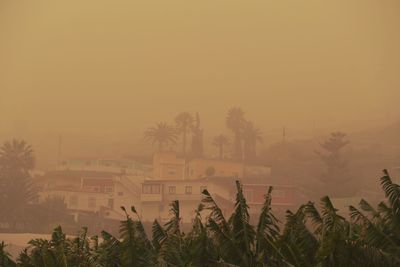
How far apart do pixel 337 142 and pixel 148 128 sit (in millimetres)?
14754

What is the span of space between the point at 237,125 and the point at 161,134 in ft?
18.8

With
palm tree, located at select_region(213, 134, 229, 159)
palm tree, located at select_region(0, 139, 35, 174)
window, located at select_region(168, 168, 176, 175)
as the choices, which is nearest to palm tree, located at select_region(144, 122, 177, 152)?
palm tree, located at select_region(213, 134, 229, 159)

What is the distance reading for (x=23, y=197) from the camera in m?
44.2

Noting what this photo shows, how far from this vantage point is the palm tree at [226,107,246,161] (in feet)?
157

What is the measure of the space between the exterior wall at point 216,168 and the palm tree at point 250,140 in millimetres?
1583

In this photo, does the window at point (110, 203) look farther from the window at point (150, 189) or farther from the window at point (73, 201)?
the window at point (73, 201)

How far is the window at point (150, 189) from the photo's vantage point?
43531 mm

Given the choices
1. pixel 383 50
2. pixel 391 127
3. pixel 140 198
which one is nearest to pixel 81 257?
pixel 140 198

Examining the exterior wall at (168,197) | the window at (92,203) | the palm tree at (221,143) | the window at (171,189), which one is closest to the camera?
the exterior wall at (168,197)

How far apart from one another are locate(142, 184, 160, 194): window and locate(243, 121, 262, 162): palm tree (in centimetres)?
717

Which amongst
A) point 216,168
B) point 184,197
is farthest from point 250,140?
point 184,197

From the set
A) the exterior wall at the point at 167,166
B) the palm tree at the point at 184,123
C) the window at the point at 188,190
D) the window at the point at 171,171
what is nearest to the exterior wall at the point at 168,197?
the window at the point at 188,190

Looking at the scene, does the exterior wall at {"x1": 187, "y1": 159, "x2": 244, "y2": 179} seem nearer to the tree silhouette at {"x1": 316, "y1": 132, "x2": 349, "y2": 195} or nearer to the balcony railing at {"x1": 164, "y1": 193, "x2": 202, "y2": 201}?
the balcony railing at {"x1": 164, "y1": 193, "x2": 202, "y2": 201}

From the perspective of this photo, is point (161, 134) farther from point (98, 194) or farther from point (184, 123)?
point (98, 194)
